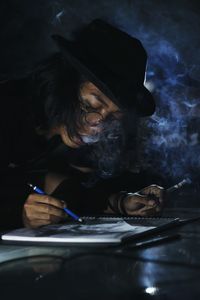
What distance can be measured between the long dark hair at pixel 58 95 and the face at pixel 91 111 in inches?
1.1

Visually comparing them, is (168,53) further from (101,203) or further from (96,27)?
(101,203)

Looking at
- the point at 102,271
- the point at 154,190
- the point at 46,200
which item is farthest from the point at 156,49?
the point at 102,271

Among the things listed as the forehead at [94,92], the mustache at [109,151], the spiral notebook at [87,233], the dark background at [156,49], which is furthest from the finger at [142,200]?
the dark background at [156,49]

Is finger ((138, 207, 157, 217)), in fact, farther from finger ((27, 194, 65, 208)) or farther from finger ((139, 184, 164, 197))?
finger ((27, 194, 65, 208))

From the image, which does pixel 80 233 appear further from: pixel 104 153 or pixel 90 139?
pixel 104 153

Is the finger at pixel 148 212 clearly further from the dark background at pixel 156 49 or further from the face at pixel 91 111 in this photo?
the dark background at pixel 156 49

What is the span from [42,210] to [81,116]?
2.48ft

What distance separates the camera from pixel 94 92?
170 cm

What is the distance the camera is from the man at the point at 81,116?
147 centimetres

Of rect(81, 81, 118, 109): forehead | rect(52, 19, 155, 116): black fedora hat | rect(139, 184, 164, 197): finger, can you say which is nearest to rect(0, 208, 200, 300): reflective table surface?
rect(139, 184, 164, 197): finger

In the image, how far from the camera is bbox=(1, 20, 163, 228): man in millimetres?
1473

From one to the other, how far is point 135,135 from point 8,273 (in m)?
1.78

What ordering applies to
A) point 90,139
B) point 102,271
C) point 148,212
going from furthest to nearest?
point 90,139 < point 148,212 < point 102,271

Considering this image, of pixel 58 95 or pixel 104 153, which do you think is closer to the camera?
pixel 58 95
